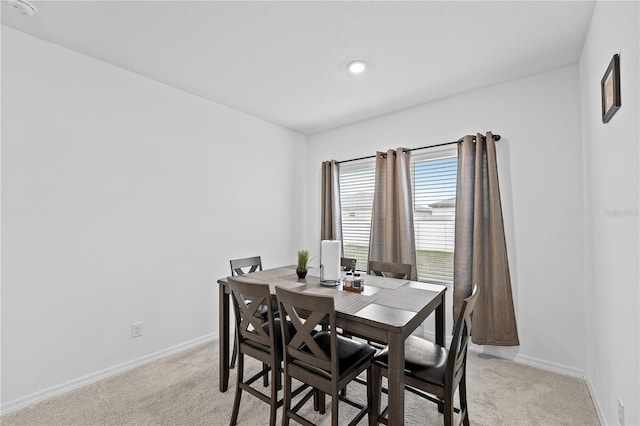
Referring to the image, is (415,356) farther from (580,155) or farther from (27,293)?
(27,293)

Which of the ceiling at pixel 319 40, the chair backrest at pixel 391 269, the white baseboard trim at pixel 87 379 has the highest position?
the ceiling at pixel 319 40

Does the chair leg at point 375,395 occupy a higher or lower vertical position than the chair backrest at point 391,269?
lower

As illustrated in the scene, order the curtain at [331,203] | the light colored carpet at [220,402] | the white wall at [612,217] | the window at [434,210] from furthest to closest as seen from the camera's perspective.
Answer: the curtain at [331,203]
the window at [434,210]
the light colored carpet at [220,402]
the white wall at [612,217]

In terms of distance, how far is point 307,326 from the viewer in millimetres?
1563

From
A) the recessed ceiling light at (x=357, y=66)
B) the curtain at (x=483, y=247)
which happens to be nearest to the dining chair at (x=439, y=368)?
the curtain at (x=483, y=247)

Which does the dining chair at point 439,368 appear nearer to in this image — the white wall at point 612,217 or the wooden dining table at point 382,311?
the wooden dining table at point 382,311

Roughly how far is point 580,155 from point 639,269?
5.43 feet

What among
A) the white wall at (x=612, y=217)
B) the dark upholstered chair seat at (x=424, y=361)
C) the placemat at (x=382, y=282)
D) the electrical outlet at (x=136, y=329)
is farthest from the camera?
the electrical outlet at (x=136, y=329)

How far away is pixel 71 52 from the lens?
235cm

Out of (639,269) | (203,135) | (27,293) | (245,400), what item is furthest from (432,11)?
(27,293)

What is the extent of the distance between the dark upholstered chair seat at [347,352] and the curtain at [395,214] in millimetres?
1706

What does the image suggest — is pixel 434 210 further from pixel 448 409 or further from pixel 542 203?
pixel 448 409

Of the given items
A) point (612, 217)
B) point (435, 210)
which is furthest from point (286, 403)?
point (435, 210)

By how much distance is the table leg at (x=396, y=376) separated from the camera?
4.70ft
